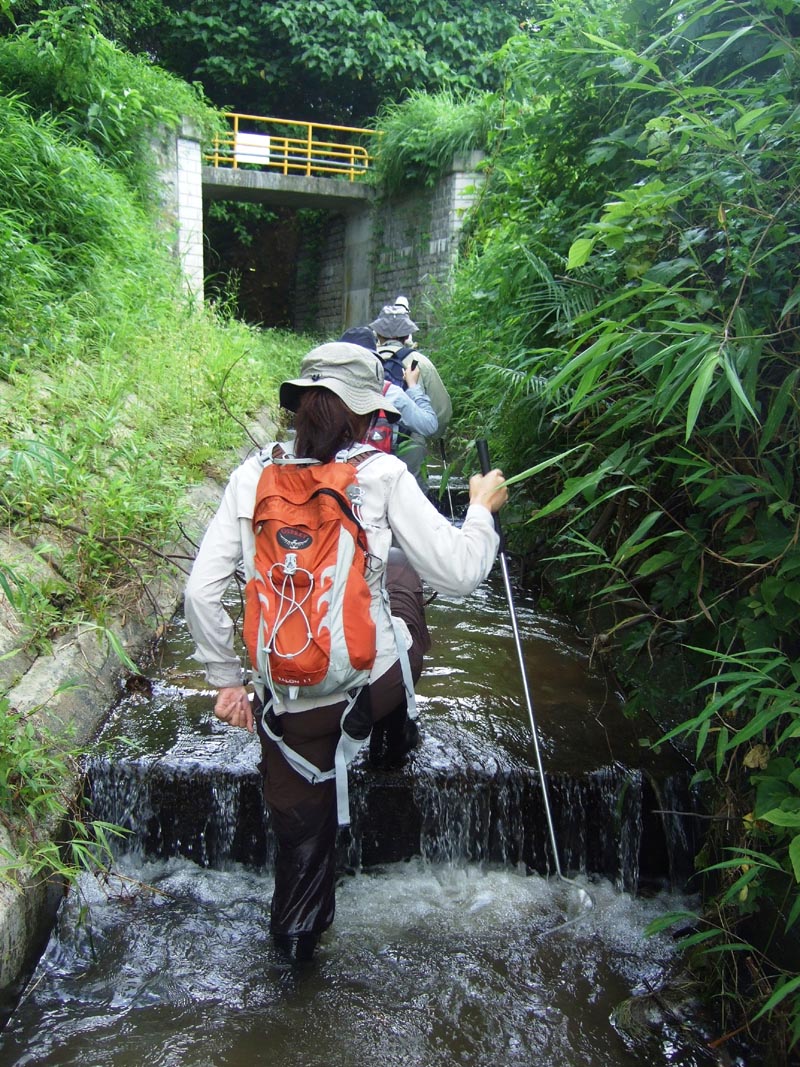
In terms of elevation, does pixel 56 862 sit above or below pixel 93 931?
above

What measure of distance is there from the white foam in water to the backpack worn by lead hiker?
1167 millimetres

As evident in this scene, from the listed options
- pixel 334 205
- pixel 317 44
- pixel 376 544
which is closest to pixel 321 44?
pixel 317 44

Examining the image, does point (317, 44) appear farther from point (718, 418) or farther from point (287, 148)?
point (718, 418)

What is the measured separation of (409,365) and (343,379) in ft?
8.61

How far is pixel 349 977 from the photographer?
297cm

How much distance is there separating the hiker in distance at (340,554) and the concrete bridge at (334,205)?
12.7 metres

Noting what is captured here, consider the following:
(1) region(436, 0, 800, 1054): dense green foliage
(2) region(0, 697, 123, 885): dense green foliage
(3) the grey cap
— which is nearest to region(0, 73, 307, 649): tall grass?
(2) region(0, 697, 123, 885): dense green foliage

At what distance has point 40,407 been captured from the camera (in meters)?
5.58

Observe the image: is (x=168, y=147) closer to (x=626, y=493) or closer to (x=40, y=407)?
(x=40, y=407)

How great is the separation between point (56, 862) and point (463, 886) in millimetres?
1665

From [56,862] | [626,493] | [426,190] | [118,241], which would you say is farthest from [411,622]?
[426,190]

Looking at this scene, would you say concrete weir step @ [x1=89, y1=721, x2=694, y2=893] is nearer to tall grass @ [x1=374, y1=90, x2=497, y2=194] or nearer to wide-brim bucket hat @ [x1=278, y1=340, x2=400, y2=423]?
wide-brim bucket hat @ [x1=278, y1=340, x2=400, y2=423]

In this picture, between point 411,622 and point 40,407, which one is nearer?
point 411,622

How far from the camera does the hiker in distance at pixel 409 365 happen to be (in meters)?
5.04
